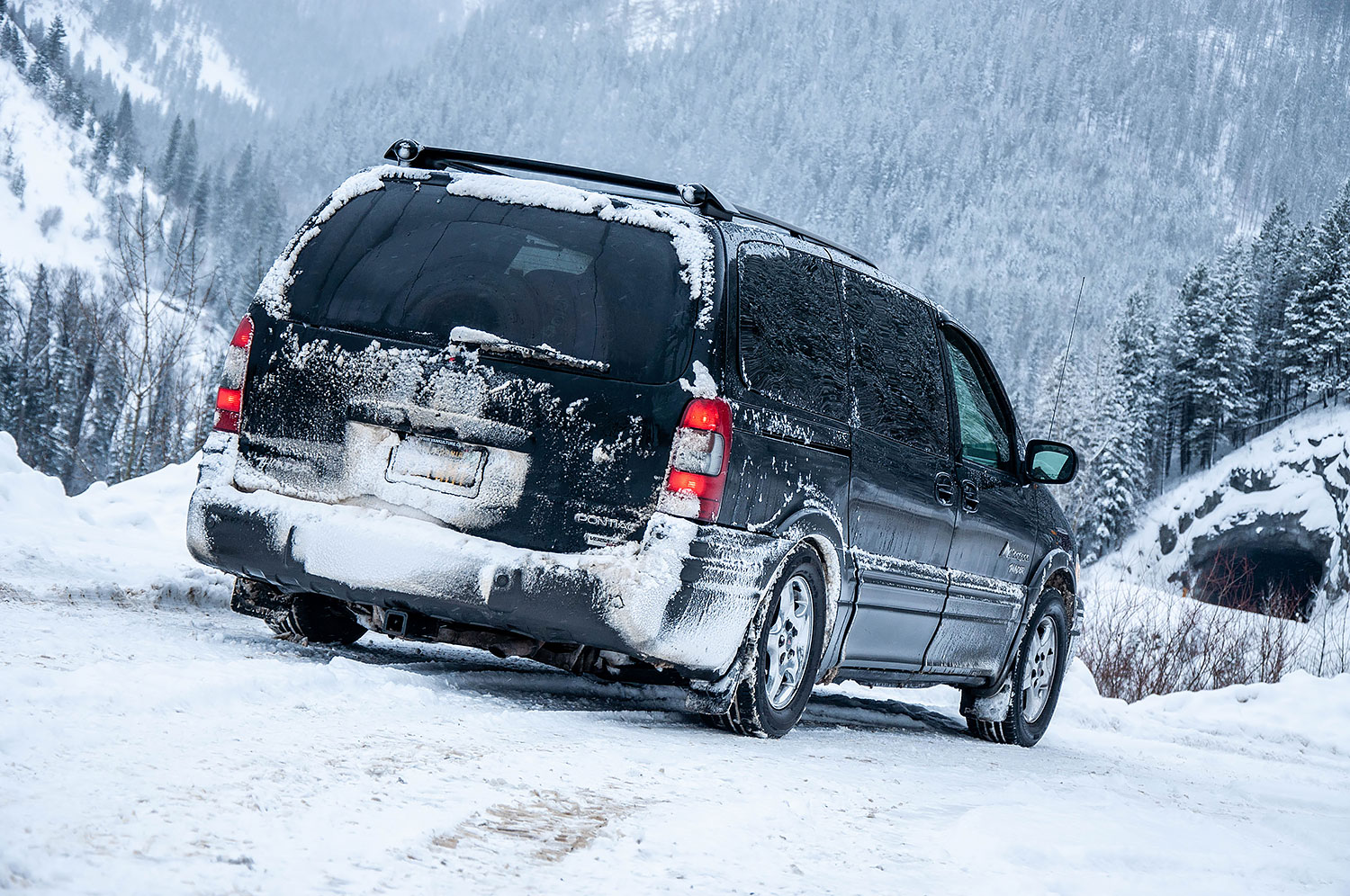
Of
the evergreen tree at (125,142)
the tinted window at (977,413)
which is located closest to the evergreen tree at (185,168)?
the evergreen tree at (125,142)

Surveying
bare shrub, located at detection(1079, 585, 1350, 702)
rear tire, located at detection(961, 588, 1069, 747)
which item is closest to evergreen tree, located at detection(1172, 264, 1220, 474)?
bare shrub, located at detection(1079, 585, 1350, 702)

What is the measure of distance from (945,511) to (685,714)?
167 centimetres

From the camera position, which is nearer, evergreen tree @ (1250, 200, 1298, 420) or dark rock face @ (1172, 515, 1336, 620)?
dark rock face @ (1172, 515, 1336, 620)

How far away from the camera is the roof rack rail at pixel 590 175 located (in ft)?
17.0

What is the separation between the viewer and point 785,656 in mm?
5234

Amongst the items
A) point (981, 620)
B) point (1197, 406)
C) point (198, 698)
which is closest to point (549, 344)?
point (198, 698)

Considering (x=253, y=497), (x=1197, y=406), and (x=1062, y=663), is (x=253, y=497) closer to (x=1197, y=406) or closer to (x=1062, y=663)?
(x=1062, y=663)

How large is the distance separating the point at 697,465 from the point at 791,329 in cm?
93

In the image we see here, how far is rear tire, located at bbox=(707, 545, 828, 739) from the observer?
5.00m

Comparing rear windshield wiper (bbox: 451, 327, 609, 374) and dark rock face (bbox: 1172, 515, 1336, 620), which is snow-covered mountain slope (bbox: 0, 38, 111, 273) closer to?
dark rock face (bbox: 1172, 515, 1336, 620)

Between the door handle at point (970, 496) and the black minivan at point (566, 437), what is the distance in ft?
2.53

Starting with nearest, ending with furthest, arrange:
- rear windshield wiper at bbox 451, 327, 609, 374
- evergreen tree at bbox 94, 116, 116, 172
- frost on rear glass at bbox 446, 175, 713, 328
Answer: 1. rear windshield wiper at bbox 451, 327, 609, 374
2. frost on rear glass at bbox 446, 175, 713, 328
3. evergreen tree at bbox 94, 116, 116, 172

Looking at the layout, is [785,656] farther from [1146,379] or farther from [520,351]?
[1146,379]

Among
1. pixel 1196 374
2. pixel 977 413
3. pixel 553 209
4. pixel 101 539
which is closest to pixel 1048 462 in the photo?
pixel 977 413
